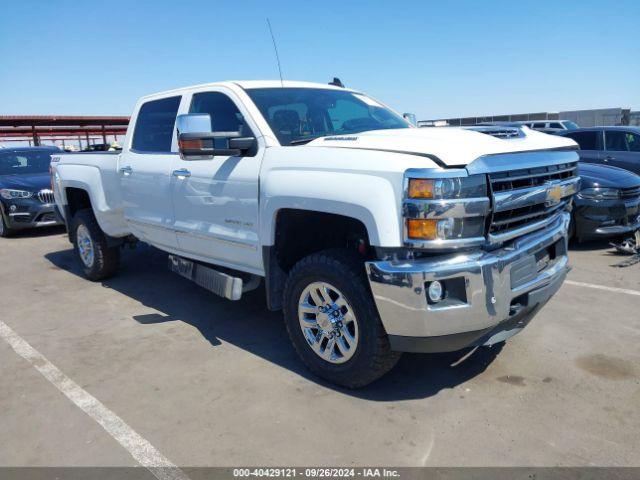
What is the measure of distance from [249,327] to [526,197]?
103 inches

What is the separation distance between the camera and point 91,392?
139 inches

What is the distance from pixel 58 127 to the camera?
2767 centimetres

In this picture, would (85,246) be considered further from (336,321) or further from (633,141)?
(633,141)

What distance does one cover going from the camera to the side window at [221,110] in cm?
405

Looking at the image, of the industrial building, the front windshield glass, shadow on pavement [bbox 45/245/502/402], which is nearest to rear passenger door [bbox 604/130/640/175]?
the front windshield glass

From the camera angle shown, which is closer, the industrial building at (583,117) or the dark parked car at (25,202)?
the dark parked car at (25,202)

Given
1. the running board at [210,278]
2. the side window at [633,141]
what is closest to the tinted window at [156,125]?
the running board at [210,278]

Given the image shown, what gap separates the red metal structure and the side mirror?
2194cm

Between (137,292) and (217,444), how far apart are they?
3.32 meters

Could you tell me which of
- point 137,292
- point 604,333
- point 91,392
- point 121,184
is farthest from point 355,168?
point 137,292

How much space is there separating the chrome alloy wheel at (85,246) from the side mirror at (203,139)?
3060 mm

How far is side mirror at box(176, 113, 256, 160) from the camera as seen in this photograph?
356 cm

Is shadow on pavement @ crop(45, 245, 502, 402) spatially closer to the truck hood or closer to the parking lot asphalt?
the parking lot asphalt

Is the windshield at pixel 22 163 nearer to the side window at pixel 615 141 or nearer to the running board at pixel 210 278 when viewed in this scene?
the running board at pixel 210 278
